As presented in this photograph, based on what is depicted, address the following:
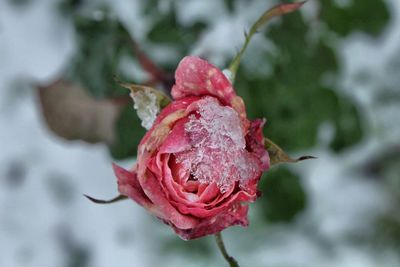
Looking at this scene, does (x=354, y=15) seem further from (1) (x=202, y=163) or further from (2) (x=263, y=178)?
(1) (x=202, y=163)

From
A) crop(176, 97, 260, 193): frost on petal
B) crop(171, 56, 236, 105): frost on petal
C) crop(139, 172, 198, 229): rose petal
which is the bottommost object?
crop(139, 172, 198, 229): rose petal

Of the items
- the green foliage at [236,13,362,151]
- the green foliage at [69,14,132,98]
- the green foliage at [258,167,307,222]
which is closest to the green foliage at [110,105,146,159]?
the green foliage at [69,14,132,98]

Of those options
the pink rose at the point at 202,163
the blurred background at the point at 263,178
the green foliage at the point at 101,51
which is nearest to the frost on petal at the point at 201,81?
the pink rose at the point at 202,163

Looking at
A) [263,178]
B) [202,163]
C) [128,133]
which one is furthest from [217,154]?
[263,178]

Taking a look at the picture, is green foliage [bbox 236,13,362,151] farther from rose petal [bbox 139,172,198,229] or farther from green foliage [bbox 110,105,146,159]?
rose petal [bbox 139,172,198,229]

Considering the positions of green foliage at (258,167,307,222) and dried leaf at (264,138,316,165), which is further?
green foliage at (258,167,307,222)

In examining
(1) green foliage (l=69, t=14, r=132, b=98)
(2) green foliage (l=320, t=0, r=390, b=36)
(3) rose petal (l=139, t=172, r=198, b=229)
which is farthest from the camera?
(2) green foliage (l=320, t=0, r=390, b=36)

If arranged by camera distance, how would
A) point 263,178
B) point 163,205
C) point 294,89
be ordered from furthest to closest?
point 263,178 < point 294,89 < point 163,205
